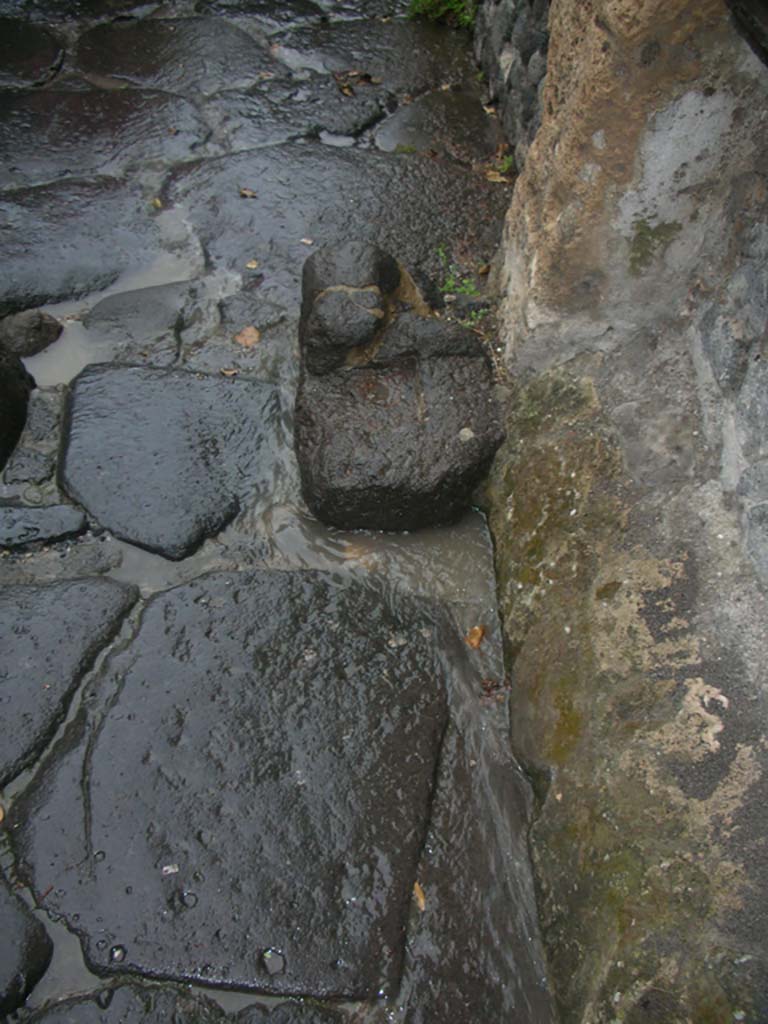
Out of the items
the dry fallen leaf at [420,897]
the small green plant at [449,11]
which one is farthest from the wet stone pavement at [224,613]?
the small green plant at [449,11]

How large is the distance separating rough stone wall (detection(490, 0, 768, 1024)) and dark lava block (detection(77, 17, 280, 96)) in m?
2.28

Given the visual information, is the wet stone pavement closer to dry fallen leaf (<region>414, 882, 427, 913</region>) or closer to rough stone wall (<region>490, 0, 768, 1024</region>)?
dry fallen leaf (<region>414, 882, 427, 913</region>)

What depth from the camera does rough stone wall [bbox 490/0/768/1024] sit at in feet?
5.35

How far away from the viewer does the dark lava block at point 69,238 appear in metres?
3.16

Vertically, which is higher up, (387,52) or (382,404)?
(387,52)

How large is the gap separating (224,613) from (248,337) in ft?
3.78

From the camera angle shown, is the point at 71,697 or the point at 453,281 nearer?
the point at 71,697

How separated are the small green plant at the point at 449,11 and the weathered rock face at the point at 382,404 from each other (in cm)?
237

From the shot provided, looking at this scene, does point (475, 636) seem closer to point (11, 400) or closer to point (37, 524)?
point (37, 524)

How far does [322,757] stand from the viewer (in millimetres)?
2084

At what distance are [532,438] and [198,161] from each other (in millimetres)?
2182

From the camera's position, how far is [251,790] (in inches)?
79.4

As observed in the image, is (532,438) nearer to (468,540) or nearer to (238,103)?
(468,540)

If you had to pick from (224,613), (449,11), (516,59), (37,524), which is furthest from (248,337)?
(449,11)
